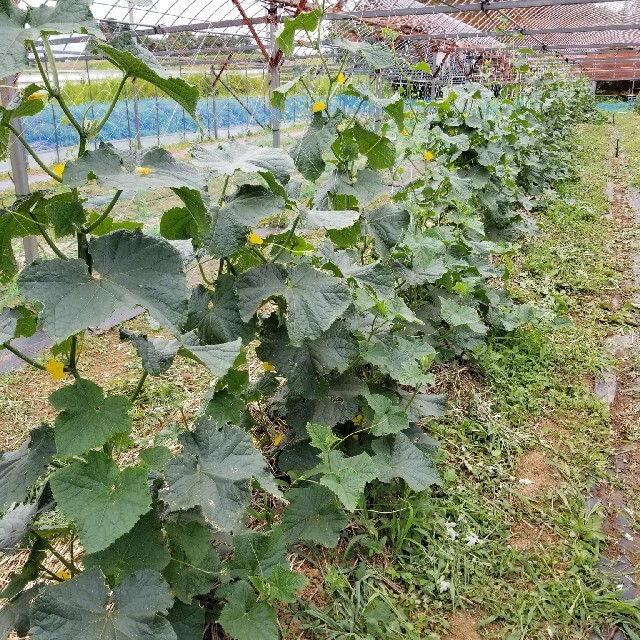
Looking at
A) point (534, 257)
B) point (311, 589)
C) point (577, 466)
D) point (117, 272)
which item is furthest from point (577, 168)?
point (117, 272)

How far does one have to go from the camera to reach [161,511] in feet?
4.67

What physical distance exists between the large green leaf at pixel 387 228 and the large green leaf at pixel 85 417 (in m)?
1.18

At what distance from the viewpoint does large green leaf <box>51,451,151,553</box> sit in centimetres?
101

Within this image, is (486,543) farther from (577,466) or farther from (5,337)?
(5,337)

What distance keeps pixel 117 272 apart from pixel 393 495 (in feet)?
4.65

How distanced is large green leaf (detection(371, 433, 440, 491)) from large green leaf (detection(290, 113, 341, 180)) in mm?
899

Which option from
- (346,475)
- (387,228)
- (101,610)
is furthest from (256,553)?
(387,228)

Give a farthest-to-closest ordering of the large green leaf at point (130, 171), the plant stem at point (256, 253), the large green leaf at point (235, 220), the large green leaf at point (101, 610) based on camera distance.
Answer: the plant stem at point (256, 253) → the large green leaf at point (235, 220) → the large green leaf at point (101, 610) → the large green leaf at point (130, 171)

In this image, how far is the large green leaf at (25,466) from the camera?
1.09 m

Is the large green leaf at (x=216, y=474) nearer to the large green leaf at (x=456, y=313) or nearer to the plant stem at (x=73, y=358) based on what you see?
the plant stem at (x=73, y=358)

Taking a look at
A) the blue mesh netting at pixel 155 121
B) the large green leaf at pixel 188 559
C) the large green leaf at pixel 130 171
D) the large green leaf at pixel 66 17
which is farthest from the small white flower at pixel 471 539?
the blue mesh netting at pixel 155 121

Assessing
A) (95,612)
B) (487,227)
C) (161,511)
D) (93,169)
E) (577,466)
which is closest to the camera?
(93,169)

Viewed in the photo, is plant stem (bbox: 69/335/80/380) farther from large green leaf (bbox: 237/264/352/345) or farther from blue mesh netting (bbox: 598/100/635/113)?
blue mesh netting (bbox: 598/100/635/113)

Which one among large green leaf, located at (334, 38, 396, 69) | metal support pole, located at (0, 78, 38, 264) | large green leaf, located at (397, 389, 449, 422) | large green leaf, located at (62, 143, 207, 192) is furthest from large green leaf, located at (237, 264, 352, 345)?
metal support pole, located at (0, 78, 38, 264)
